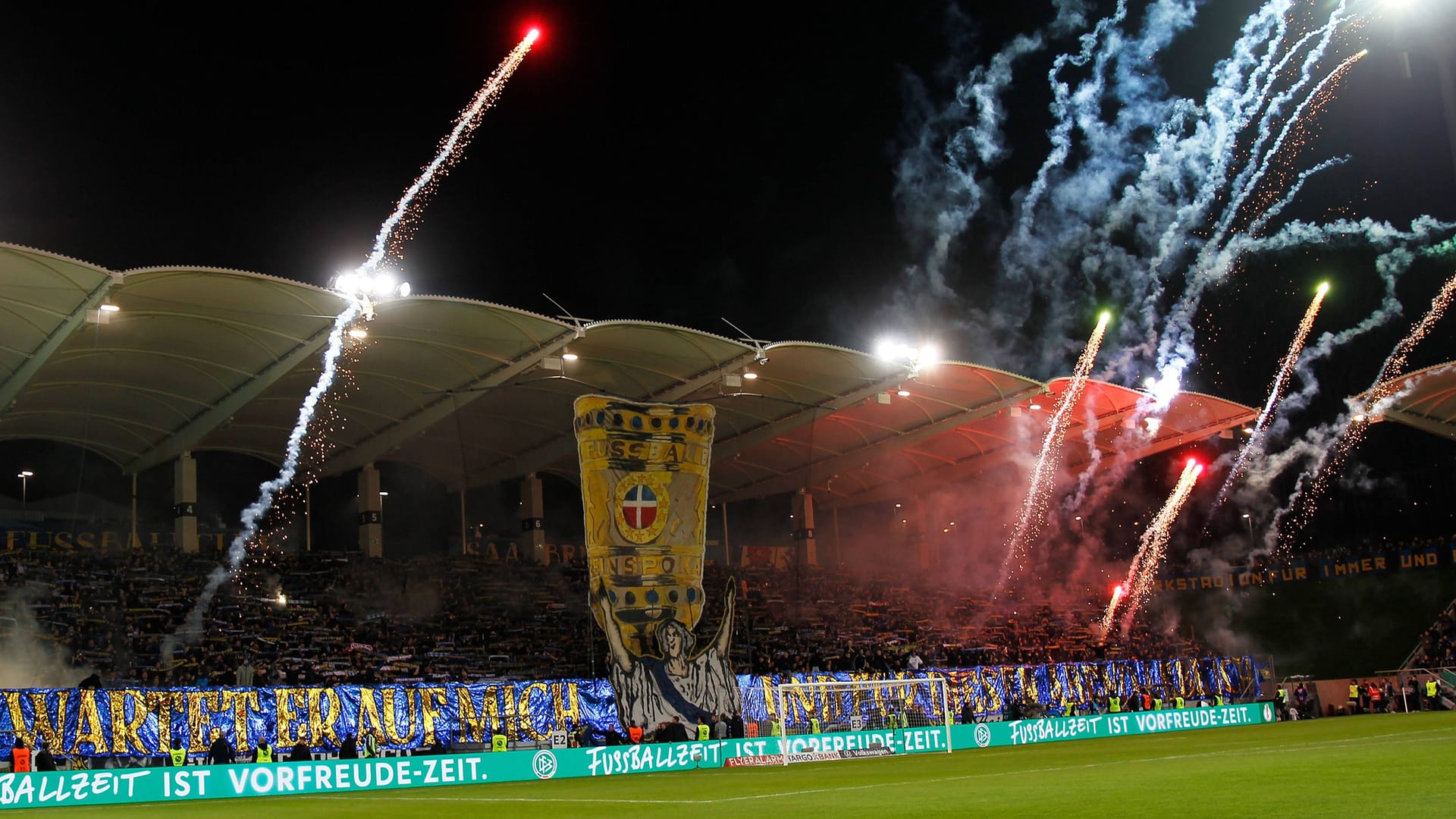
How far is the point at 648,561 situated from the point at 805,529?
1015 inches

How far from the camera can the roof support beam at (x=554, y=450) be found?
38938 millimetres

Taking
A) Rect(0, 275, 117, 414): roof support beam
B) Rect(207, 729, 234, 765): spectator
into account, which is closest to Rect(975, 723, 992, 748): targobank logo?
Rect(207, 729, 234, 765): spectator

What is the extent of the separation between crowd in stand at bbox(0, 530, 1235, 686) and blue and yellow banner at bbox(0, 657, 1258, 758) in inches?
63.8

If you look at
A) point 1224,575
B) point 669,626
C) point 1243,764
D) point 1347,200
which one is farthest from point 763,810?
point 1224,575

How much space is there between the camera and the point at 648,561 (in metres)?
32.1

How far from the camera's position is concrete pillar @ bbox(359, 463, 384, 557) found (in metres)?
45.9

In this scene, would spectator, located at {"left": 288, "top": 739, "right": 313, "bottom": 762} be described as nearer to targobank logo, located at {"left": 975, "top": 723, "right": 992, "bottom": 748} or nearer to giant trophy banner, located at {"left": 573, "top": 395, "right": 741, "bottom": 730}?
giant trophy banner, located at {"left": 573, "top": 395, "right": 741, "bottom": 730}

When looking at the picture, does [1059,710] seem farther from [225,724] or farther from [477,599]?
[225,724]

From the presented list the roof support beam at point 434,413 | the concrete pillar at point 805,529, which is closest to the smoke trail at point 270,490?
the roof support beam at point 434,413

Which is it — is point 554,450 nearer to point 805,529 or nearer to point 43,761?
point 805,529

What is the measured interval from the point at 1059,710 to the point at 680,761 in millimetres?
21149

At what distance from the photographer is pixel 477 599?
4522 cm

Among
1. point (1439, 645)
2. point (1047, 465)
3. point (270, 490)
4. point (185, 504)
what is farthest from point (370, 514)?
point (1439, 645)

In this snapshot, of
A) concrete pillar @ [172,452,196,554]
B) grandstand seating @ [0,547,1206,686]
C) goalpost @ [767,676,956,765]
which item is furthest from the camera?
concrete pillar @ [172,452,196,554]
